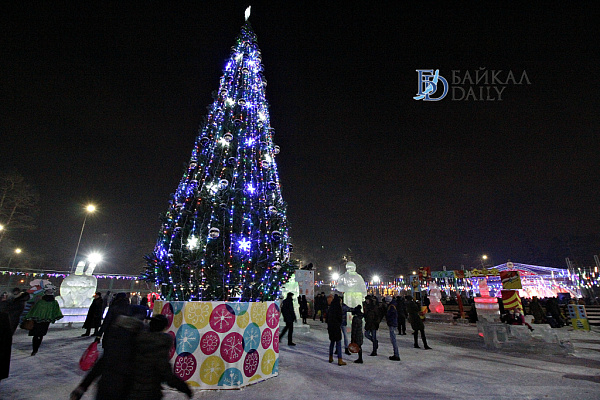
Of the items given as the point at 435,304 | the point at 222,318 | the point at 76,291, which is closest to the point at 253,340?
the point at 222,318

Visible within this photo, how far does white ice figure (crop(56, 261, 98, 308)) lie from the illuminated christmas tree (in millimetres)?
12463

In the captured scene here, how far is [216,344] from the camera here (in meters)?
5.39

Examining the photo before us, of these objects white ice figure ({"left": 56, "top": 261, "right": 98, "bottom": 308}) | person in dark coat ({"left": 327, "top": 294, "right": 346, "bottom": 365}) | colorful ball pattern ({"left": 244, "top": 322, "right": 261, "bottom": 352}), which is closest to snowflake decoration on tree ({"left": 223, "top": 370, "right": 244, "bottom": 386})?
colorful ball pattern ({"left": 244, "top": 322, "right": 261, "bottom": 352})

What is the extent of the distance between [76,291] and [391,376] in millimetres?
16804

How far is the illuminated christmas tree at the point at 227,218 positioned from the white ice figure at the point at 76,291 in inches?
491

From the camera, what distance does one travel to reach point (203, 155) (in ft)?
24.1

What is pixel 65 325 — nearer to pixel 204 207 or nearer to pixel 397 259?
pixel 204 207

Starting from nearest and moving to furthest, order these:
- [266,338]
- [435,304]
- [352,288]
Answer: [266,338] → [352,288] → [435,304]

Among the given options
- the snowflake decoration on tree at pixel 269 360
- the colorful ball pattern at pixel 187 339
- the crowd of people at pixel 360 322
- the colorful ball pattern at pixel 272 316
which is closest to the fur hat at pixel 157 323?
the colorful ball pattern at pixel 187 339

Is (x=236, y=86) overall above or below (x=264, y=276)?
above

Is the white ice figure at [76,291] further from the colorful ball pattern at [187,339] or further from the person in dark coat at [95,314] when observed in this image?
the colorful ball pattern at [187,339]

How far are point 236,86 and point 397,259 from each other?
274ft

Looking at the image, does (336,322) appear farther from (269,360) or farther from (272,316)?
(269,360)

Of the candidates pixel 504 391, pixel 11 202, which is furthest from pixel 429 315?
pixel 11 202
